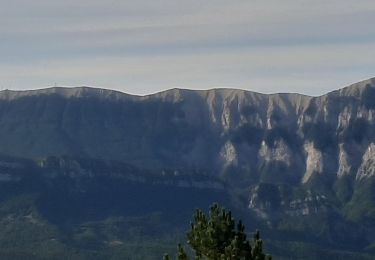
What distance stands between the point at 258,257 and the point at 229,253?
195cm

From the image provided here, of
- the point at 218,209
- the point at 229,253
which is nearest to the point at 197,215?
the point at 218,209

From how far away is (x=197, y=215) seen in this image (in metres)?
85.8

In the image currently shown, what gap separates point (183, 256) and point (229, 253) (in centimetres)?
510

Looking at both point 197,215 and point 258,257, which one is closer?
point 258,257

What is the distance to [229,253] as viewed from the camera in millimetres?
78500

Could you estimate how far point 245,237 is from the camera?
81812 millimetres

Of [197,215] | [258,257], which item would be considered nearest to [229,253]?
[258,257]

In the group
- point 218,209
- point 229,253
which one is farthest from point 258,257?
point 218,209

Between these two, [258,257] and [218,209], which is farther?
[218,209]

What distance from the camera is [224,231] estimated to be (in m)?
82.8

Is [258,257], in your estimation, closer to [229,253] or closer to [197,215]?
[229,253]

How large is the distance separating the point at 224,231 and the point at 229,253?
4.40 metres

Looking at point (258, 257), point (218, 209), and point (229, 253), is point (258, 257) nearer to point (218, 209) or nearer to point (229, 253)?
point (229, 253)

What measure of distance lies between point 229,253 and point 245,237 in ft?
11.9
